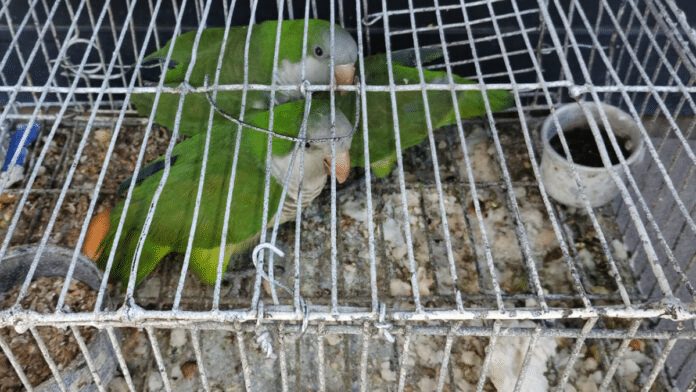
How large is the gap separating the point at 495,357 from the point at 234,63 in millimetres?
1033

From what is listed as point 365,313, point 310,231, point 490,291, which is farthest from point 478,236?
point 365,313

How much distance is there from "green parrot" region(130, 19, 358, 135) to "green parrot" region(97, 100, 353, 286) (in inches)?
7.1

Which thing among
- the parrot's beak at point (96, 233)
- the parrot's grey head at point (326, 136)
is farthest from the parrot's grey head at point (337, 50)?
the parrot's beak at point (96, 233)

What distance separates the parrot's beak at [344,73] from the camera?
1.61 m

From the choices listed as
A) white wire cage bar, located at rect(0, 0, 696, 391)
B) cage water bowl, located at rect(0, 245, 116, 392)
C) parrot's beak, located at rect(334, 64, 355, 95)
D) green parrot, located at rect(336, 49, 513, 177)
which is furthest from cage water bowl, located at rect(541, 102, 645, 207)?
cage water bowl, located at rect(0, 245, 116, 392)

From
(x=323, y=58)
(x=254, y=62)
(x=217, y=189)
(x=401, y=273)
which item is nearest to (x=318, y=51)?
(x=323, y=58)

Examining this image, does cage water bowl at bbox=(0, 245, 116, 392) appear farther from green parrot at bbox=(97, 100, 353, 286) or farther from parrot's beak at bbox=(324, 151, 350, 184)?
parrot's beak at bbox=(324, 151, 350, 184)

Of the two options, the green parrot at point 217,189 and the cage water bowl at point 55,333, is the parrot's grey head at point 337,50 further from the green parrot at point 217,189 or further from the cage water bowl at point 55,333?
the cage water bowl at point 55,333

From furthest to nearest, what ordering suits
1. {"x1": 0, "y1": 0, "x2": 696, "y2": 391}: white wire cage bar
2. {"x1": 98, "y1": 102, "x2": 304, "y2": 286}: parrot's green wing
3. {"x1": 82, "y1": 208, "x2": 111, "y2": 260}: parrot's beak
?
{"x1": 82, "y1": 208, "x2": 111, "y2": 260}: parrot's beak, {"x1": 98, "y1": 102, "x2": 304, "y2": 286}: parrot's green wing, {"x1": 0, "y1": 0, "x2": 696, "y2": 391}: white wire cage bar

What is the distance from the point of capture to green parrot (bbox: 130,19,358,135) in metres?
1.58

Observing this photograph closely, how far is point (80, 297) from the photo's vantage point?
1353mm

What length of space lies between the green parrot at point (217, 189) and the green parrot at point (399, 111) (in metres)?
0.16

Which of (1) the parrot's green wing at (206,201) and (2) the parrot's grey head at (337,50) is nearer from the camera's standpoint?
(1) the parrot's green wing at (206,201)

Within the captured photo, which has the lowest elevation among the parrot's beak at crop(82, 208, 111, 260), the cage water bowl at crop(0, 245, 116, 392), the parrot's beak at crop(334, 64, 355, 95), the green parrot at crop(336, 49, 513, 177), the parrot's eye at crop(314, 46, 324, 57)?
the parrot's beak at crop(82, 208, 111, 260)
